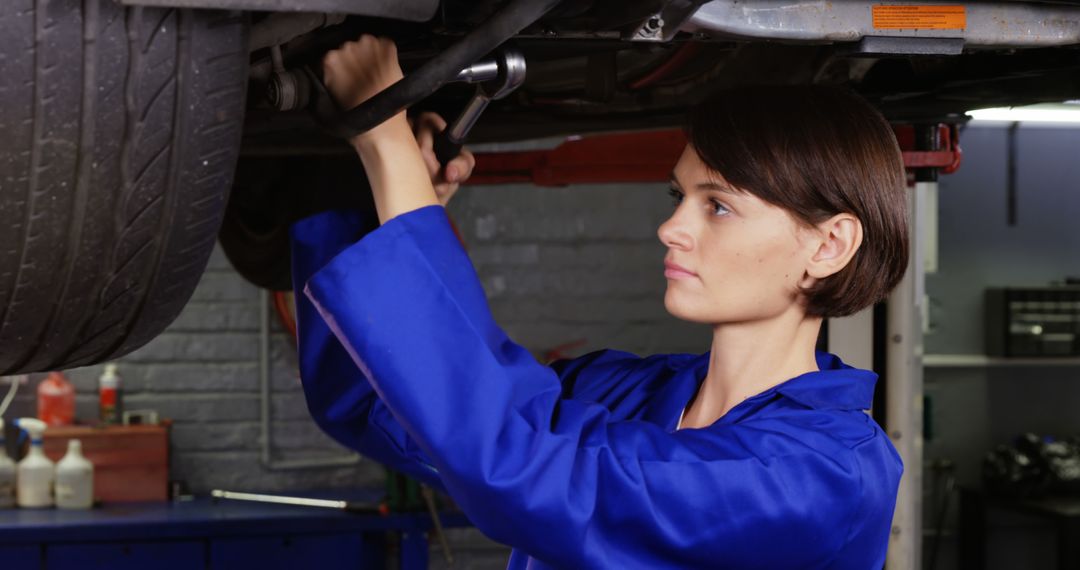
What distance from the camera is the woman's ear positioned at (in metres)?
1.03

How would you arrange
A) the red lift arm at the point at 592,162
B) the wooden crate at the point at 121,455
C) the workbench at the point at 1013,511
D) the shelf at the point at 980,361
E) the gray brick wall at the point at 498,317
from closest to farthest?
the red lift arm at the point at 592,162 < the wooden crate at the point at 121,455 < the gray brick wall at the point at 498,317 < the workbench at the point at 1013,511 < the shelf at the point at 980,361

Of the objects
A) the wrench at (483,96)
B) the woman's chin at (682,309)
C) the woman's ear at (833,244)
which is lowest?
the woman's chin at (682,309)

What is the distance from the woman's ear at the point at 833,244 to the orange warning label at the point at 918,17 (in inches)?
6.3

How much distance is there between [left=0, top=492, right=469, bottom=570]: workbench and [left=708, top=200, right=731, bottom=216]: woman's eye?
217cm

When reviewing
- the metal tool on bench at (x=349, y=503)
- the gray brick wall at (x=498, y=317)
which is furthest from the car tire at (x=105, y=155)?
the gray brick wall at (x=498, y=317)

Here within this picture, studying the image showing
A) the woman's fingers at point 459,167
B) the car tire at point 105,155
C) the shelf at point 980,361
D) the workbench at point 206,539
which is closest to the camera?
the car tire at point 105,155

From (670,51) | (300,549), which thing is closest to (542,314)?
(300,549)

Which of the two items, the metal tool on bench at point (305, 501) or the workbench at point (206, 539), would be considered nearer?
the workbench at point (206, 539)

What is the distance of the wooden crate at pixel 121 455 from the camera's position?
3.34 metres

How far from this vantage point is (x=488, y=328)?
0.89m

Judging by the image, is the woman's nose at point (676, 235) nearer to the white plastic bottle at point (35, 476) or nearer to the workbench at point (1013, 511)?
the white plastic bottle at point (35, 476)

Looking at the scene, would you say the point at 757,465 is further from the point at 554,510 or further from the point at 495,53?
the point at 495,53

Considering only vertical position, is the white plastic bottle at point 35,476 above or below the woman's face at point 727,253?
below

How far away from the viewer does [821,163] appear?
1.01 metres
